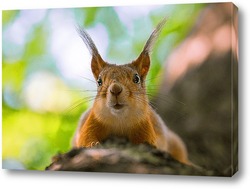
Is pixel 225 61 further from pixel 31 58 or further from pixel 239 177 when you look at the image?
pixel 31 58

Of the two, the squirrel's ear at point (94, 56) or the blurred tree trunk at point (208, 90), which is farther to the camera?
the squirrel's ear at point (94, 56)

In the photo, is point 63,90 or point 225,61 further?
point 63,90

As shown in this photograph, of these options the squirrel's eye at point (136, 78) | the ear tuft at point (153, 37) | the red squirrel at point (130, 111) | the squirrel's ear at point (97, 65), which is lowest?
the red squirrel at point (130, 111)

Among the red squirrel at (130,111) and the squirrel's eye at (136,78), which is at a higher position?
the squirrel's eye at (136,78)

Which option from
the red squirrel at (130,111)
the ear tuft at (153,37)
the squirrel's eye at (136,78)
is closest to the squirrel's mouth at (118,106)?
the red squirrel at (130,111)

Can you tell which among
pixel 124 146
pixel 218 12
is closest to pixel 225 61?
pixel 218 12

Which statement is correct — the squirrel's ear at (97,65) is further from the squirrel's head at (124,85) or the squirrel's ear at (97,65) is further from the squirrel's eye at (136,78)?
the squirrel's eye at (136,78)

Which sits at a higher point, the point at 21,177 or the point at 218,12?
the point at 218,12

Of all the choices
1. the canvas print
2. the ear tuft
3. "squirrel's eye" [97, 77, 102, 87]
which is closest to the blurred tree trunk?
Answer: the canvas print
